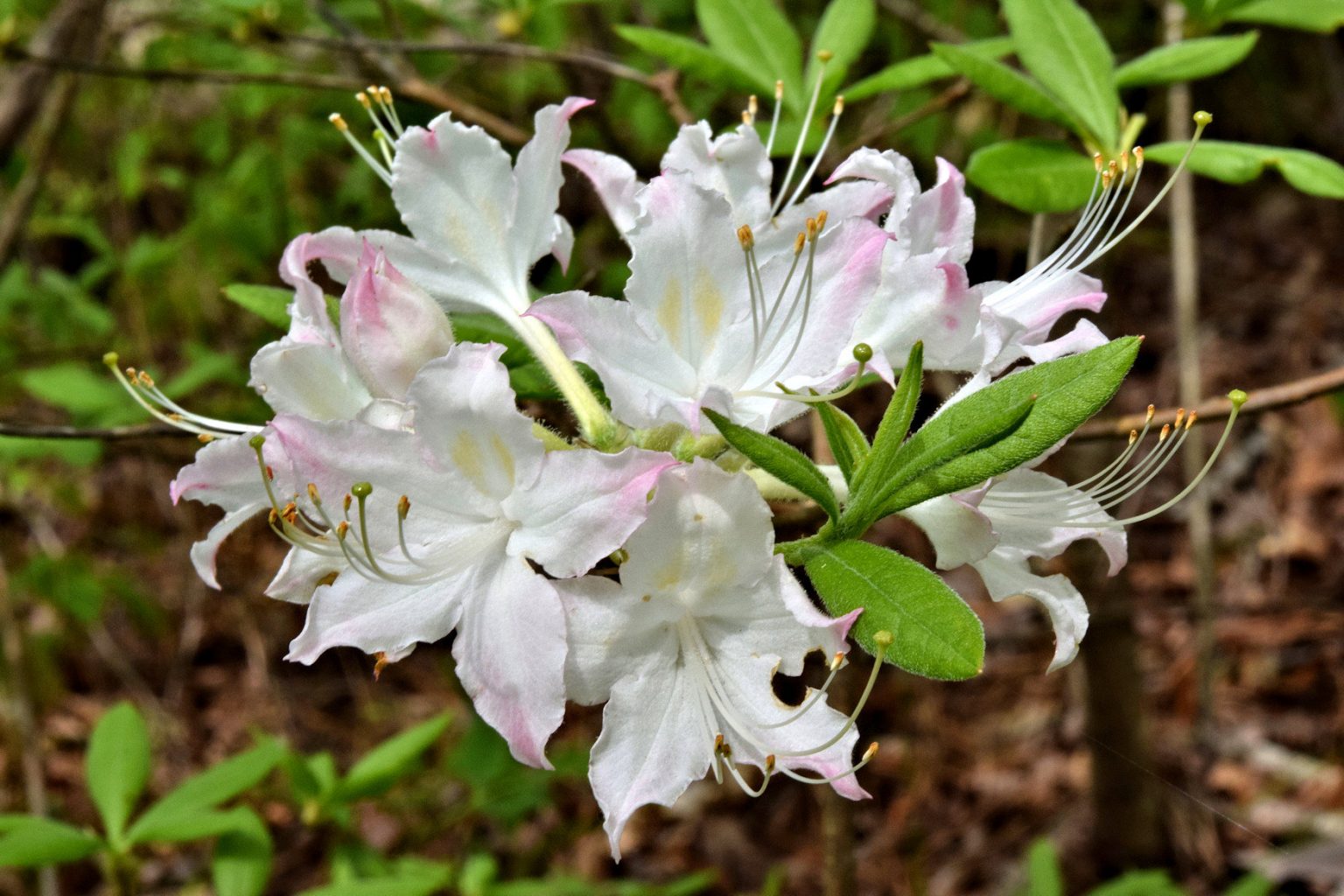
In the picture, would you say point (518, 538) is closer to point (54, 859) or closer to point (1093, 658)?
point (54, 859)

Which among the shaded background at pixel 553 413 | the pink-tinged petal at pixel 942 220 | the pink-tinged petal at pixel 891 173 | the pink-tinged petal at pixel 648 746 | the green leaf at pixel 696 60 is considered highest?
the pink-tinged petal at pixel 891 173

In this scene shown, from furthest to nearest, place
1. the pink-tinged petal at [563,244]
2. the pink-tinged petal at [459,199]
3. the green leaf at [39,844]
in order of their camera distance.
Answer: the green leaf at [39,844] → the pink-tinged petal at [563,244] → the pink-tinged petal at [459,199]

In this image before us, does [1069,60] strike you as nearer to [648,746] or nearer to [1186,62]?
[1186,62]

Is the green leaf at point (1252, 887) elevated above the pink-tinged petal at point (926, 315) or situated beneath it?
situated beneath

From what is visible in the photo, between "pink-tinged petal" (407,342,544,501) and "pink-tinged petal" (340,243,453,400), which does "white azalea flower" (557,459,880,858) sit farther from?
"pink-tinged petal" (340,243,453,400)

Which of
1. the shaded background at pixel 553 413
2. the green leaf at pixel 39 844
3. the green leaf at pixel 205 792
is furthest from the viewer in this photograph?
the shaded background at pixel 553 413

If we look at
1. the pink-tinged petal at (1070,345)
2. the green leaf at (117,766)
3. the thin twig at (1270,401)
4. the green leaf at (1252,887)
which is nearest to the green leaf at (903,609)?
the pink-tinged petal at (1070,345)

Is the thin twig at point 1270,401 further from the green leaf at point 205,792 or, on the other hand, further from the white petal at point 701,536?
the green leaf at point 205,792

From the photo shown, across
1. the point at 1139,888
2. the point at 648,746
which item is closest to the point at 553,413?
the point at 648,746
